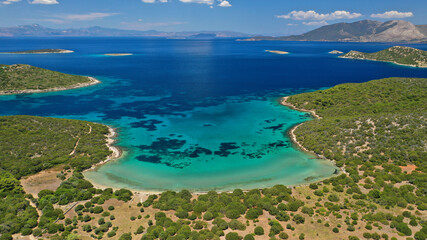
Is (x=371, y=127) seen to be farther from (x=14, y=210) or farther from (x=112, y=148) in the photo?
(x=14, y=210)

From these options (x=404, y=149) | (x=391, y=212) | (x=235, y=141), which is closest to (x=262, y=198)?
(x=391, y=212)

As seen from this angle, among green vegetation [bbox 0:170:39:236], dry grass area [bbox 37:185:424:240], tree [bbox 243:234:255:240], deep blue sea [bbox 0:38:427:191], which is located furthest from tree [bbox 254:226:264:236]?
green vegetation [bbox 0:170:39:236]

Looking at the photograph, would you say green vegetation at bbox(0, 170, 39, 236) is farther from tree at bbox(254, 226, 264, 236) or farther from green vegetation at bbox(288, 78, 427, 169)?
green vegetation at bbox(288, 78, 427, 169)

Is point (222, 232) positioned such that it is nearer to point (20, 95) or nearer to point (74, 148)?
point (74, 148)

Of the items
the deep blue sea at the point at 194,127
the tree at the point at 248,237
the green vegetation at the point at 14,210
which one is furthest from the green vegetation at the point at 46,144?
the tree at the point at 248,237

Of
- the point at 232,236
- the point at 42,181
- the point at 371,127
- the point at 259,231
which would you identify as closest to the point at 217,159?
the point at 259,231

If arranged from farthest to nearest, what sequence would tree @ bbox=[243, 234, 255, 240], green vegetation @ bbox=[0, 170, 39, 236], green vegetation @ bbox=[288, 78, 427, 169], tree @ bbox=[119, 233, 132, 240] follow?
1. green vegetation @ bbox=[288, 78, 427, 169]
2. green vegetation @ bbox=[0, 170, 39, 236]
3. tree @ bbox=[119, 233, 132, 240]
4. tree @ bbox=[243, 234, 255, 240]
